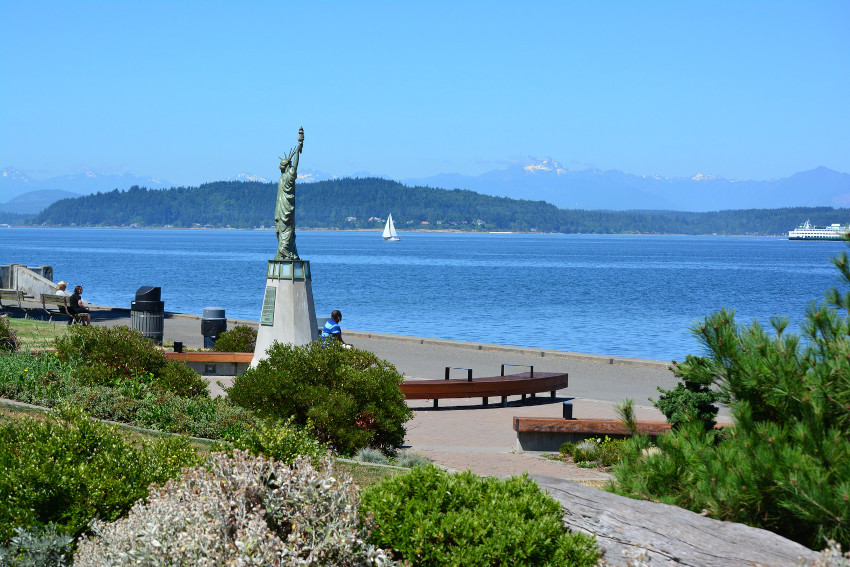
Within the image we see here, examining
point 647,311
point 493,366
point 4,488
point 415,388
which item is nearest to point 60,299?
point 493,366

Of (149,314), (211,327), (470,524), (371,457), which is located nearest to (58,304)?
(149,314)

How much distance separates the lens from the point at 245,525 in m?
4.58

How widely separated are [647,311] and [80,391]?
46199 mm

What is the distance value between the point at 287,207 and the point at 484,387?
4.33 metres

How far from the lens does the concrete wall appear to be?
31281 mm

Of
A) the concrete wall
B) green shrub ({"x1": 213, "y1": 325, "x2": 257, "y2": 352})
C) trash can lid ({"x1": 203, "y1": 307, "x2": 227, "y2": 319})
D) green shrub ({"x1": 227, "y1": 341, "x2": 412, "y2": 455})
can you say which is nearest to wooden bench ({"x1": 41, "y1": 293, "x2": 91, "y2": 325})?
trash can lid ({"x1": 203, "y1": 307, "x2": 227, "y2": 319})

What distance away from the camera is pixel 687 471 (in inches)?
216

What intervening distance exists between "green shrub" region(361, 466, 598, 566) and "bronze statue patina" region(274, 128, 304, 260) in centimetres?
1005

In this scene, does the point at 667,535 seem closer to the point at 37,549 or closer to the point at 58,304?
the point at 37,549

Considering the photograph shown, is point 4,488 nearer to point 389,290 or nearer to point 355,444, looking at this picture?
point 355,444

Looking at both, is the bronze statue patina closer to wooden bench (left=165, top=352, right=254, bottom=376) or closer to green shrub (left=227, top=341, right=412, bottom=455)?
wooden bench (left=165, top=352, right=254, bottom=376)

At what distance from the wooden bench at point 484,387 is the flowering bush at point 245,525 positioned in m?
8.77

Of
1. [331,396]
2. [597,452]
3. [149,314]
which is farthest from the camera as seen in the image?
[149,314]

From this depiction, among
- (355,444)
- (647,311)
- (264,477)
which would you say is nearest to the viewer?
(264,477)
